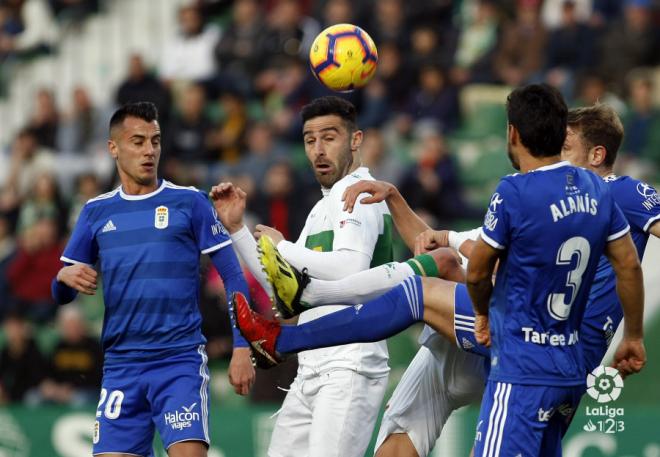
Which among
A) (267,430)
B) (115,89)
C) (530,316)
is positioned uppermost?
(115,89)

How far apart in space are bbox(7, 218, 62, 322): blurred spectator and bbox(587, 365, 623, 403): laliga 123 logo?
7694 millimetres

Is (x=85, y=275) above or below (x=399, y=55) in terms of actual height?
below

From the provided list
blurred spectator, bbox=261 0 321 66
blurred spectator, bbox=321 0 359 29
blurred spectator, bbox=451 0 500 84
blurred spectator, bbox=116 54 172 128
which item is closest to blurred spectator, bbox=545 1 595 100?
blurred spectator, bbox=451 0 500 84

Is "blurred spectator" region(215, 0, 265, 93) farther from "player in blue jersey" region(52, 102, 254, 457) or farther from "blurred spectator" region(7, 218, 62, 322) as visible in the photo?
"player in blue jersey" region(52, 102, 254, 457)

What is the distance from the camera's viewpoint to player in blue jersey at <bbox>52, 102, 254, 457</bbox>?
23.5ft

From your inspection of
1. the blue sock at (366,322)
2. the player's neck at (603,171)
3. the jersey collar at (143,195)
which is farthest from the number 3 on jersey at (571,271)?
the jersey collar at (143,195)

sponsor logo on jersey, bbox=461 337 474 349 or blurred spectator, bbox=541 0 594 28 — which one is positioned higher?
blurred spectator, bbox=541 0 594 28

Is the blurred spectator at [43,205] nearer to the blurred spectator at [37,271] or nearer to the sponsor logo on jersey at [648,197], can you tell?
the blurred spectator at [37,271]

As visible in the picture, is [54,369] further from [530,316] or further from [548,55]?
[530,316]

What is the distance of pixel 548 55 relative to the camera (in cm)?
1413

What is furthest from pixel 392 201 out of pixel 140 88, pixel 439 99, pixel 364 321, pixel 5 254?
pixel 140 88

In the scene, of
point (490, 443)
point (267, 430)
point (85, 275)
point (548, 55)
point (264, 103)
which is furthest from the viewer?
point (264, 103)

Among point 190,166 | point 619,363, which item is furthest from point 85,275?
point 190,166

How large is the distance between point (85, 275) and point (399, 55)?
8.12 metres
